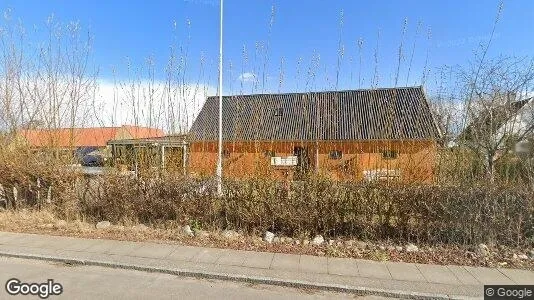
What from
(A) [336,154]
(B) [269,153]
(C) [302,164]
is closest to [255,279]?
→ (C) [302,164]

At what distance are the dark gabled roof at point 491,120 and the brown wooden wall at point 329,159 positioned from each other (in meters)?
1.32

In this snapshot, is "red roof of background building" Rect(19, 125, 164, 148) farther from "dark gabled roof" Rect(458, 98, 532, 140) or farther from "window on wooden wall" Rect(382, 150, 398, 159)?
"dark gabled roof" Rect(458, 98, 532, 140)

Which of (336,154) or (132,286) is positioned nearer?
(132,286)

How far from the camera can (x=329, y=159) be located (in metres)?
7.34

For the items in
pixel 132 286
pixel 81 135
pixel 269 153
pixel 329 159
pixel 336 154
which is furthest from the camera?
pixel 81 135

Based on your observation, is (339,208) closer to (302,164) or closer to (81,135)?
(302,164)

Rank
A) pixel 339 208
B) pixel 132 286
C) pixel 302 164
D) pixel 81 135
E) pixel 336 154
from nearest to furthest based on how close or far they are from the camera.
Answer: pixel 132 286
pixel 339 208
pixel 302 164
pixel 336 154
pixel 81 135

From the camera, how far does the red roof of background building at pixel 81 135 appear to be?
8852 mm

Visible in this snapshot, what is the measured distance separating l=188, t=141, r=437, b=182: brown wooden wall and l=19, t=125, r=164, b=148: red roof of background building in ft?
5.87

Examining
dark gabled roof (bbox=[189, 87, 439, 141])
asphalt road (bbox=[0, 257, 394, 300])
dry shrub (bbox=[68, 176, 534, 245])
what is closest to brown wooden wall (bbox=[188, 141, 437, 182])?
dark gabled roof (bbox=[189, 87, 439, 141])

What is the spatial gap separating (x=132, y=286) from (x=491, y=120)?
29.3 feet

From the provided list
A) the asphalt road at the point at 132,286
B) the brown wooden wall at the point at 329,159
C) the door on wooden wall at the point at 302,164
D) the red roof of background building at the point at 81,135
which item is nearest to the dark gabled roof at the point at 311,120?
the brown wooden wall at the point at 329,159

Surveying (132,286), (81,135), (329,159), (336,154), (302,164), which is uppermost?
(81,135)

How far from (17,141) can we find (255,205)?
23.5 ft
